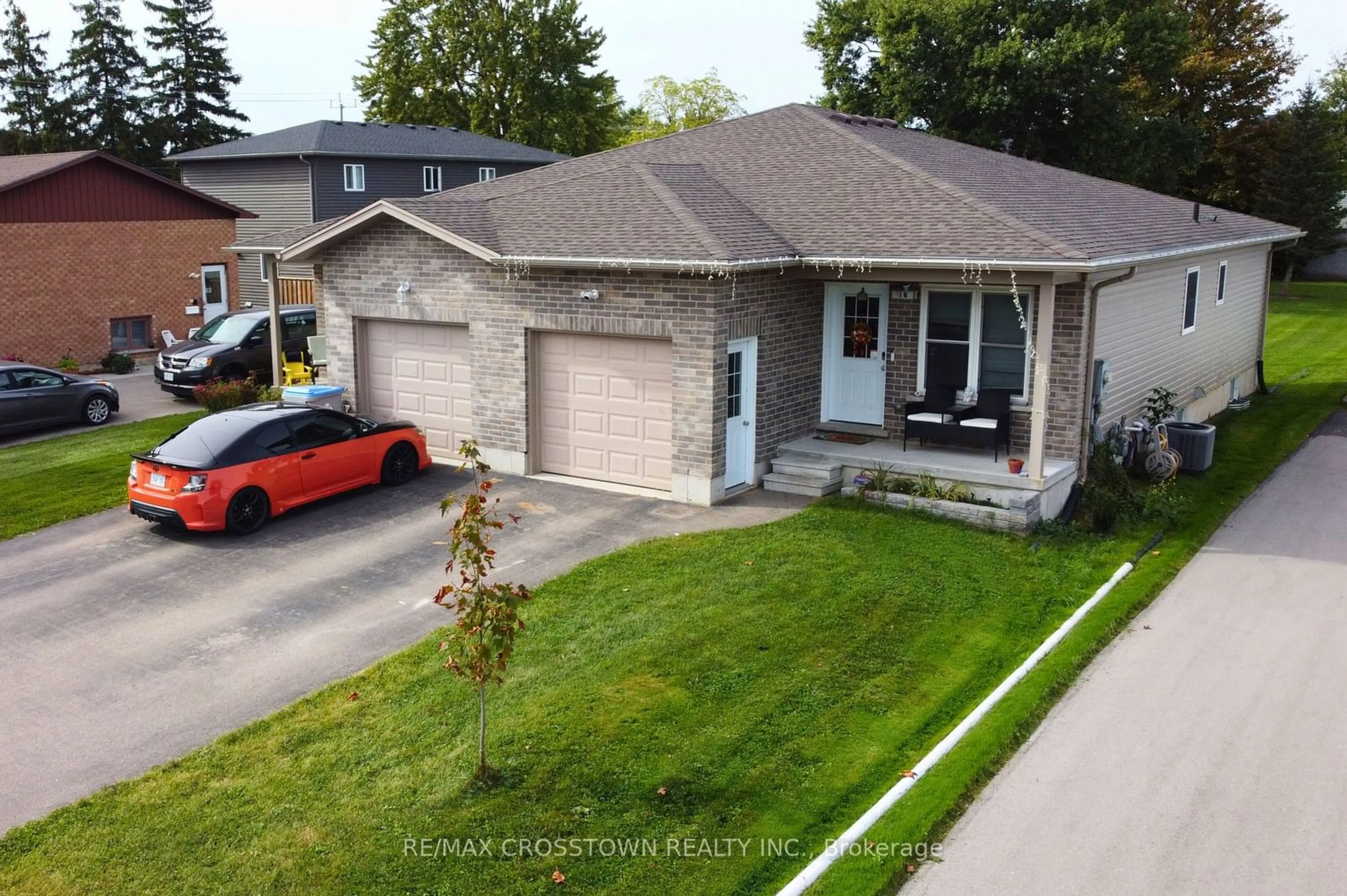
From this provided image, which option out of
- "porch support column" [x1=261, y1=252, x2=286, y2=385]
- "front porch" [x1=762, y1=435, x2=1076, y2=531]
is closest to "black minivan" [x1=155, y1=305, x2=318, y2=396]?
"porch support column" [x1=261, y1=252, x2=286, y2=385]

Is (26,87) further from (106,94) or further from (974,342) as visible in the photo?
(974,342)

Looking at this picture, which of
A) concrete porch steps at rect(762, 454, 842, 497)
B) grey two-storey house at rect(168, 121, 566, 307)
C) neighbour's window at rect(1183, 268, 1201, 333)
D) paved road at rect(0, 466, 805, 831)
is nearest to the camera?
paved road at rect(0, 466, 805, 831)

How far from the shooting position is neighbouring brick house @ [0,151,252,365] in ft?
85.1

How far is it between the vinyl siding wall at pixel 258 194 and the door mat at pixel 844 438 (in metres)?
25.8

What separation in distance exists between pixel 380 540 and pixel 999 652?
7.28m

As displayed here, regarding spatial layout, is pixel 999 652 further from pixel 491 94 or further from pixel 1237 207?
pixel 491 94

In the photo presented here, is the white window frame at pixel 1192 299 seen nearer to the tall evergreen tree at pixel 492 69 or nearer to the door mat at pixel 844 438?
the door mat at pixel 844 438

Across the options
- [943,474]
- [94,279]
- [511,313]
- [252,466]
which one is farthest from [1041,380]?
[94,279]

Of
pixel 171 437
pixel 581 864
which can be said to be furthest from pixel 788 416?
pixel 581 864

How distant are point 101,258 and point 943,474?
21983 mm

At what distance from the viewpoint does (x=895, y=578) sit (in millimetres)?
12359

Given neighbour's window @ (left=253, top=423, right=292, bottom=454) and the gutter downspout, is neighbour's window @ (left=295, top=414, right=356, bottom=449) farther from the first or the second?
the gutter downspout

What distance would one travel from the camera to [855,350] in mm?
16891

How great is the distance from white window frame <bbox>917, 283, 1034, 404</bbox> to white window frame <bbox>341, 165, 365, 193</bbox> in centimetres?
2734
